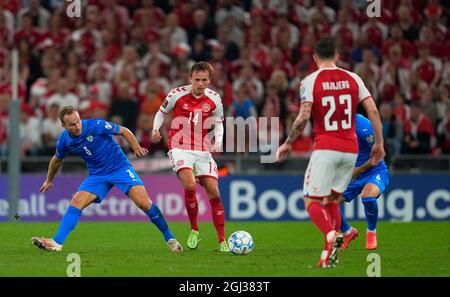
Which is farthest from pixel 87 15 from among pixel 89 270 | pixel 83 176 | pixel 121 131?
pixel 89 270

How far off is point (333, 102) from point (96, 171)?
360cm

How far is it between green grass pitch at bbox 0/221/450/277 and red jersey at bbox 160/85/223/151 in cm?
131

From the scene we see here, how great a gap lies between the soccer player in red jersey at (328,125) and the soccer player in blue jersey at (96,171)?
109 inches

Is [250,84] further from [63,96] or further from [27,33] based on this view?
[27,33]

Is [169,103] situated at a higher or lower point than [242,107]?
lower

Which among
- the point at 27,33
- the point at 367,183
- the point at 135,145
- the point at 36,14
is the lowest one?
the point at 367,183

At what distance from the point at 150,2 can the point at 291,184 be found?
18.3ft

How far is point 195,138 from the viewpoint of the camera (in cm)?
1294

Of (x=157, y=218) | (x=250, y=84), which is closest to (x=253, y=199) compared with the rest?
(x=250, y=84)

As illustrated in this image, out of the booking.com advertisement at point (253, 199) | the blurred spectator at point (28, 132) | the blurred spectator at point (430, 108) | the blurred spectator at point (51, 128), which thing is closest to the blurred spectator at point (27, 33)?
the blurred spectator at point (28, 132)

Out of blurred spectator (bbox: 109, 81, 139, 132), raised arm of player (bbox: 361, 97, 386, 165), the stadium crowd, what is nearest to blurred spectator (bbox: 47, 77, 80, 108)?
the stadium crowd

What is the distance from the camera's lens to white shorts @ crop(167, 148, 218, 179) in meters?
12.8
